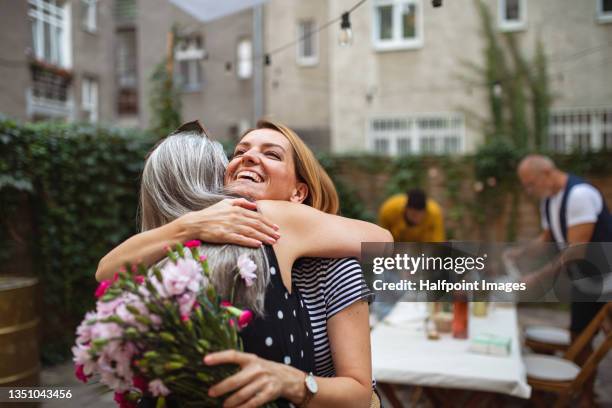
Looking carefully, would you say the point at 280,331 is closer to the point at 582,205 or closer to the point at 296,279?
the point at 296,279

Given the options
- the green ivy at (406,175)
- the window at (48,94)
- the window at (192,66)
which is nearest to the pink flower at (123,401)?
the green ivy at (406,175)

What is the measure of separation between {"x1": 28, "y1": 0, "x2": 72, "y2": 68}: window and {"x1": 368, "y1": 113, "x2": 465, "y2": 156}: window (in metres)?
9.05

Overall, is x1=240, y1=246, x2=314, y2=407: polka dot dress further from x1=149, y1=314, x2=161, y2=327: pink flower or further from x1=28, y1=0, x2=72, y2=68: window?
x1=28, y1=0, x2=72, y2=68: window

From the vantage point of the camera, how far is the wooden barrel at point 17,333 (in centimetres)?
318

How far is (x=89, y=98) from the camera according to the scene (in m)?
17.2

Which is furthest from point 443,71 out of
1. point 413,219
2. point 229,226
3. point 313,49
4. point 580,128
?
Result: point 229,226

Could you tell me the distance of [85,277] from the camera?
518 cm

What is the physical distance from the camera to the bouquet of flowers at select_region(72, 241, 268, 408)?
1.05m

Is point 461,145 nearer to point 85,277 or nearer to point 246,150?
point 85,277

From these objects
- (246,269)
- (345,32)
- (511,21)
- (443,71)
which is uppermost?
→ (511,21)

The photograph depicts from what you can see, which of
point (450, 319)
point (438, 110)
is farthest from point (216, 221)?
point (438, 110)

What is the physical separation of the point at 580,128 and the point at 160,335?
13.0 metres

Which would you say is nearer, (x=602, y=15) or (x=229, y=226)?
(x=229, y=226)

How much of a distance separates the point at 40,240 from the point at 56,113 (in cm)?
1193
